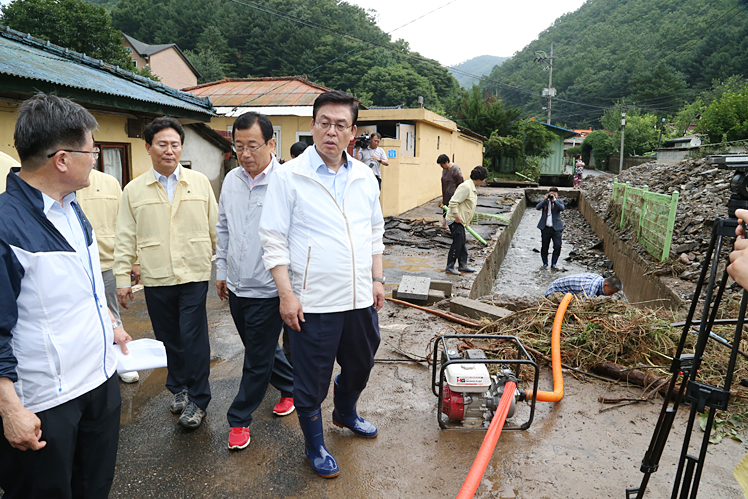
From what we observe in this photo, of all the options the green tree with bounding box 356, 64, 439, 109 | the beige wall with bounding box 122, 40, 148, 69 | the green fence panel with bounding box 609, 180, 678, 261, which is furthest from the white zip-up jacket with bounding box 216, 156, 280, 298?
the beige wall with bounding box 122, 40, 148, 69

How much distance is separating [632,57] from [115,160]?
68307mm

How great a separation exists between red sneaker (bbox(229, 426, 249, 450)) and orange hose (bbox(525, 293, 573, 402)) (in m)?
1.94

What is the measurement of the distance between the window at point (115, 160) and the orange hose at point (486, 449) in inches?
254

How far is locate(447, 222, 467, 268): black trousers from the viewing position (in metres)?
7.51

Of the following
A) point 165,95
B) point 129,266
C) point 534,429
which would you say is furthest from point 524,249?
point 129,266

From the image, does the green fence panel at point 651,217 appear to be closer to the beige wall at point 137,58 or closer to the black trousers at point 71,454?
the black trousers at point 71,454

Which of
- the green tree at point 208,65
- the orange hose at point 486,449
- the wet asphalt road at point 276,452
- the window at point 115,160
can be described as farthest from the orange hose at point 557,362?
the green tree at point 208,65

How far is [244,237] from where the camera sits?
2.89 m

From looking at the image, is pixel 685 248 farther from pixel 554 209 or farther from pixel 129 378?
pixel 129 378

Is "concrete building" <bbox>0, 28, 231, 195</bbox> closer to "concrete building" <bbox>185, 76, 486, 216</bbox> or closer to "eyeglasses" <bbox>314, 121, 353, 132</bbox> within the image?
"eyeglasses" <bbox>314, 121, 353, 132</bbox>

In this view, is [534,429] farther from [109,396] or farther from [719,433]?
[109,396]

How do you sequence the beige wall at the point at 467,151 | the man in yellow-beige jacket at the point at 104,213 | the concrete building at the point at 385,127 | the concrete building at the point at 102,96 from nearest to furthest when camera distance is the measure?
the man in yellow-beige jacket at the point at 104,213 → the concrete building at the point at 102,96 → the concrete building at the point at 385,127 → the beige wall at the point at 467,151

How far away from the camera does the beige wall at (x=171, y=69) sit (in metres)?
42.6

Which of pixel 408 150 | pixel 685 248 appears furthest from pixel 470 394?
pixel 408 150
